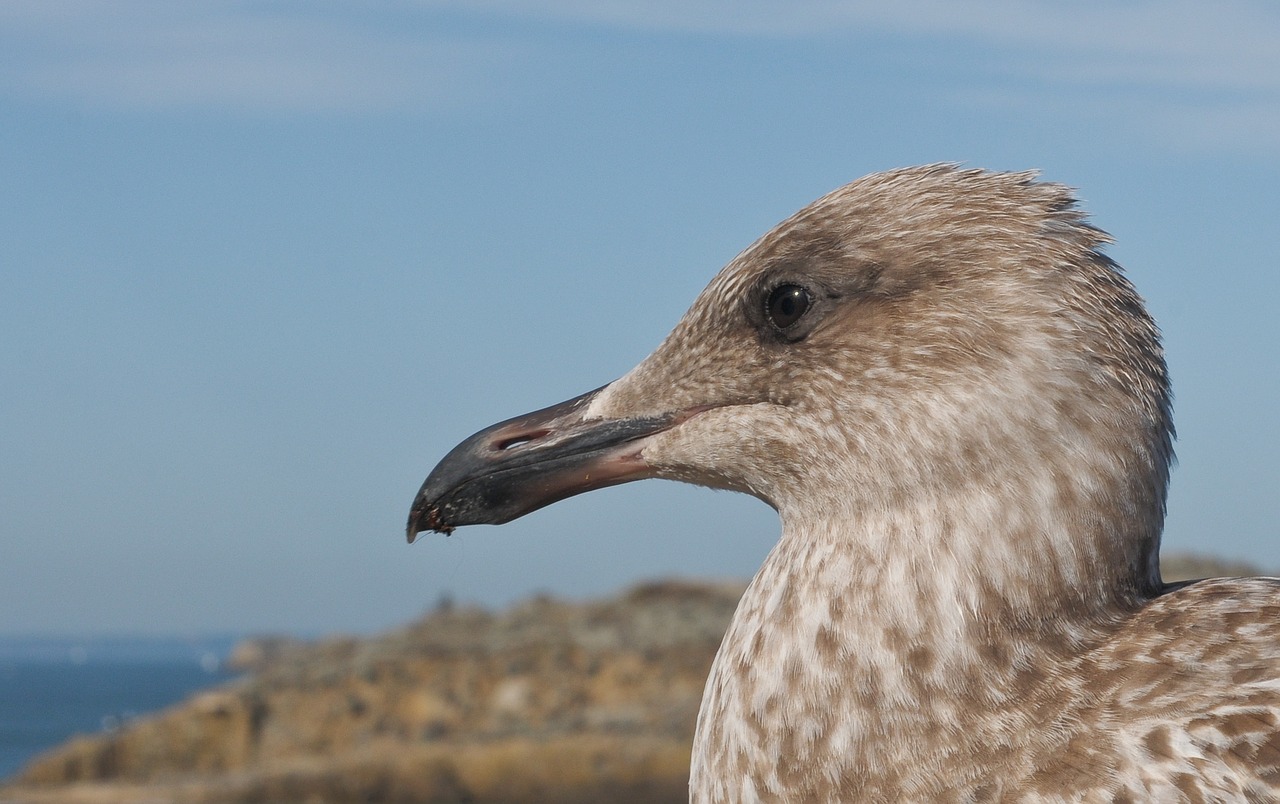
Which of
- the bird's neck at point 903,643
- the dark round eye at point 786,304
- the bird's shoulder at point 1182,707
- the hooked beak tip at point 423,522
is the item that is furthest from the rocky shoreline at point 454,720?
the bird's shoulder at point 1182,707

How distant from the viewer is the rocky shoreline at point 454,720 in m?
13.3

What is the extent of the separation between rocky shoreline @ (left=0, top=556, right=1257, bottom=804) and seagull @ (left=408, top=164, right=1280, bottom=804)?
9.72 meters

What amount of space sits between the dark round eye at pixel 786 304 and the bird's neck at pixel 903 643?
51cm

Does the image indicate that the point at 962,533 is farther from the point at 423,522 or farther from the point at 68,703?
the point at 68,703

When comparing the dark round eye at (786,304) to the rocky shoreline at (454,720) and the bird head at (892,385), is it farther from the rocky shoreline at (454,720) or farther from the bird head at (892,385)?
the rocky shoreline at (454,720)

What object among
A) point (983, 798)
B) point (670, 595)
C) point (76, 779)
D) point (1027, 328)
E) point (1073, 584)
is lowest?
point (983, 798)

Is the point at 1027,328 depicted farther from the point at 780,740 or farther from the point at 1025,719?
the point at 780,740

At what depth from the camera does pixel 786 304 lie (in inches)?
134

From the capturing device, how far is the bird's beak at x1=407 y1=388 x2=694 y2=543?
354 centimetres

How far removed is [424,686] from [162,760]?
2960 millimetres

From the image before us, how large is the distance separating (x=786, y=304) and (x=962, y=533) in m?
0.68

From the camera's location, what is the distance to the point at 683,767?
12508 millimetres

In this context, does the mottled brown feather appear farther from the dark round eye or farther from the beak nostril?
the beak nostril

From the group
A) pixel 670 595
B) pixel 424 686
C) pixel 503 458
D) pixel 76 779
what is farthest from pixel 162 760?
pixel 503 458
